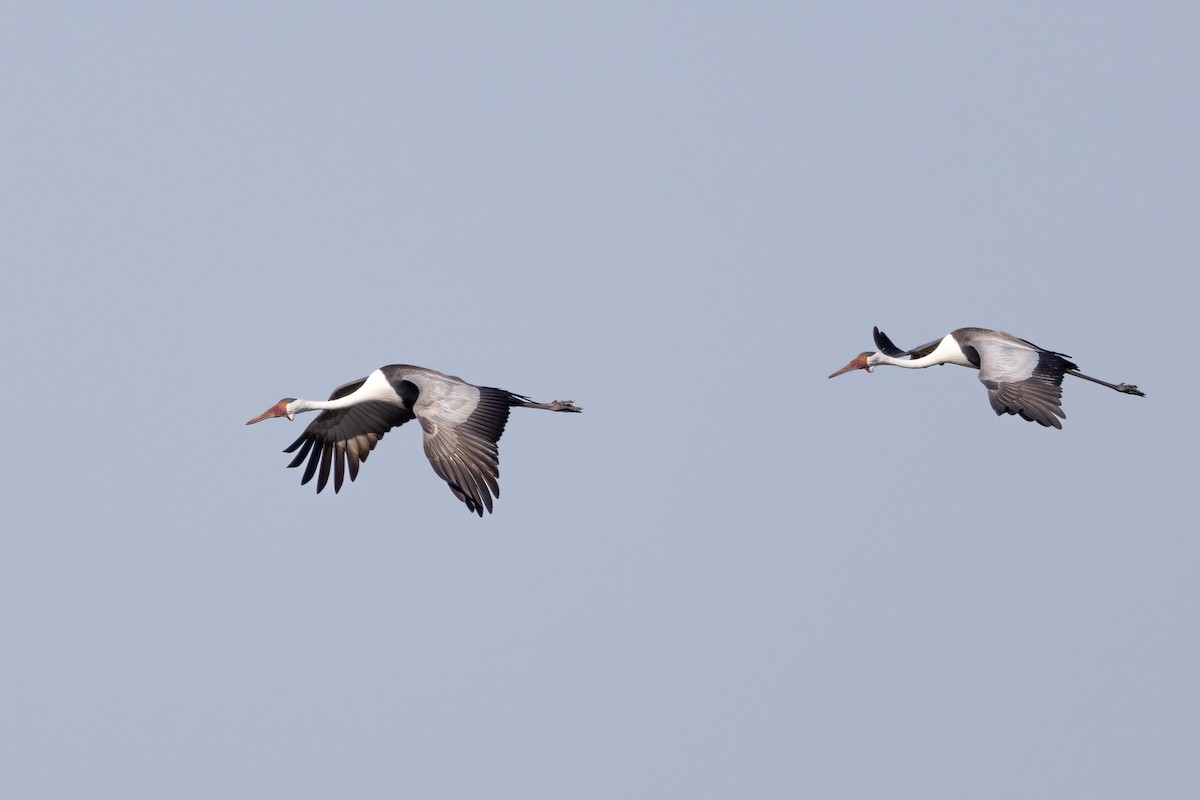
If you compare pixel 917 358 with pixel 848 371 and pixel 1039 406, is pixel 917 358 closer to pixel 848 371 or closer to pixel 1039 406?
pixel 848 371

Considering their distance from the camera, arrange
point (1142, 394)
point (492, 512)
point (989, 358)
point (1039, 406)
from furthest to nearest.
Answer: point (1142, 394) → point (989, 358) → point (1039, 406) → point (492, 512)

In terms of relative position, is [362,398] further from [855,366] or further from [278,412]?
[855,366]

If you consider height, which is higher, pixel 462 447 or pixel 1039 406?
pixel 1039 406

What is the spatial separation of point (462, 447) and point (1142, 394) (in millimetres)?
11261

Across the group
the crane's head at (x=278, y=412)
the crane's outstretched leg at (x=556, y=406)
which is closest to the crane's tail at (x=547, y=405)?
the crane's outstretched leg at (x=556, y=406)

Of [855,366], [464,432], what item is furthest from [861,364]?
[464,432]

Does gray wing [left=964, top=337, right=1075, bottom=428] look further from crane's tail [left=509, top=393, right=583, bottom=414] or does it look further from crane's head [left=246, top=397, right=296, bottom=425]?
crane's head [left=246, top=397, right=296, bottom=425]

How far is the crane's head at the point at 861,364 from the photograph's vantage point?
30.2 m

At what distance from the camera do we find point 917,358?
97.8ft

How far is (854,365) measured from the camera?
99.6 feet

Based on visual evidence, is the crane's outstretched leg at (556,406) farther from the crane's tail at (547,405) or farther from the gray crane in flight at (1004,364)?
the gray crane in flight at (1004,364)

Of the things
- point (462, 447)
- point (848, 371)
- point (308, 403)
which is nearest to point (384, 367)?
point (308, 403)

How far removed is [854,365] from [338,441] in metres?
7.92

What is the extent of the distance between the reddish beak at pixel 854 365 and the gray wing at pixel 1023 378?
226 centimetres
